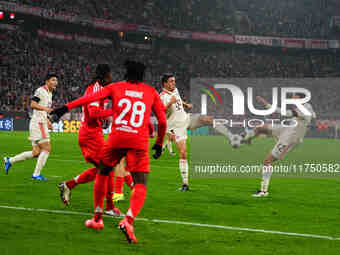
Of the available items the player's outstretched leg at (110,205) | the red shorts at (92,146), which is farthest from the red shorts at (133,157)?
the red shorts at (92,146)

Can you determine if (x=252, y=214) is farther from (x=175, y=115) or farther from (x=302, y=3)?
(x=302, y=3)

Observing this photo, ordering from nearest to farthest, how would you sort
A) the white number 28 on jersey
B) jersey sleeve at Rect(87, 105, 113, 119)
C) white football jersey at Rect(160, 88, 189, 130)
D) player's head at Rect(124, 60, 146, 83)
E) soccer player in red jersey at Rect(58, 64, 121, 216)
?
the white number 28 on jersey, player's head at Rect(124, 60, 146, 83), jersey sleeve at Rect(87, 105, 113, 119), soccer player in red jersey at Rect(58, 64, 121, 216), white football jersey at Rect(160, 88, 189, 130)

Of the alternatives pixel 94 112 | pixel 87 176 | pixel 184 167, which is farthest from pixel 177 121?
pixel 94 112

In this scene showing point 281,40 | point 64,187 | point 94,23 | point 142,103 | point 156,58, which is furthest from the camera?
point 281,40

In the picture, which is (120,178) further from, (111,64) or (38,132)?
(111,64)

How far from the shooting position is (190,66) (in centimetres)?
6325

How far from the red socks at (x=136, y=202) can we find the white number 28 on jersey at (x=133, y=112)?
2.39ft

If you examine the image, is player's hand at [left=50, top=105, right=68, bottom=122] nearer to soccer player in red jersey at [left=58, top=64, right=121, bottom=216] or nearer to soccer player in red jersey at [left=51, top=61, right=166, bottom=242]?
soccer player in red jersey at [left=51, top=61, right=166, bottom=242]

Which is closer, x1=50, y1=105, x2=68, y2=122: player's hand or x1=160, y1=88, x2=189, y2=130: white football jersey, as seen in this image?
x1=50, y1=105, x2=68, y2=122: player's hand

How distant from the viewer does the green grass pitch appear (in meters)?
6.35

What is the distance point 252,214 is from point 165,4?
58.1m

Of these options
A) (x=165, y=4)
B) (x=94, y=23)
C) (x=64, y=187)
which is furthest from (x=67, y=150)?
(x=165, y=4)

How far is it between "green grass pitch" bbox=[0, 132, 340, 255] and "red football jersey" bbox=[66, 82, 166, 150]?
1.15m

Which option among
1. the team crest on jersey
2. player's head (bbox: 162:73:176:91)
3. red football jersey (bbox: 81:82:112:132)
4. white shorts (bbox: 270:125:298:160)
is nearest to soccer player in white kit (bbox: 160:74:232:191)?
player's head (bbox: 162:73:176:91)
